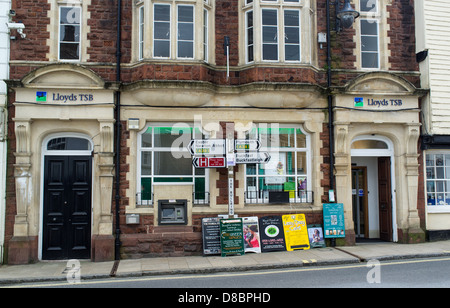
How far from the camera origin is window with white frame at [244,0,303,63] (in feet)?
38.6

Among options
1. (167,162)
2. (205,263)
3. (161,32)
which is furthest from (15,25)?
(205,263)

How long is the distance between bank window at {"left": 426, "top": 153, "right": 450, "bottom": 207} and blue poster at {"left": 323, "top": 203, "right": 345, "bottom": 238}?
3.17 meters

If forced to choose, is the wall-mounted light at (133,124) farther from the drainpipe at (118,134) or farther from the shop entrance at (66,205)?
the shop entrance at (66,205)

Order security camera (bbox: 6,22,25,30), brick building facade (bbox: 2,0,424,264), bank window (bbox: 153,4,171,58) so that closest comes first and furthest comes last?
security camera (bbox: 6,22,25,30), brick building facade (bbox: 2,0,424,264), bank window (bbox: 153,4,171,58)

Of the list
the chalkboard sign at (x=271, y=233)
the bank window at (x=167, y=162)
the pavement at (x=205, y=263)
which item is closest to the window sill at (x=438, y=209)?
the pavement at (x=205, y=263)

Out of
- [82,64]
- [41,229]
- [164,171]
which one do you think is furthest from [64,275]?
[82,64]

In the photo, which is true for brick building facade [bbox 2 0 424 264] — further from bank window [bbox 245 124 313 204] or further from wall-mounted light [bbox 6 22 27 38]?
wall-mounted light [bbox 6 22 27 38]

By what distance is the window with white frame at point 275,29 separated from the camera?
11.8 m

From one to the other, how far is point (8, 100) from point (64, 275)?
4967 millimetres

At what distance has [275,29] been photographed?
39.2ft

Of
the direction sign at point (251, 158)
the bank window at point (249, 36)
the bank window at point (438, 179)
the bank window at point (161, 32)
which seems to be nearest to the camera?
the direction sign at point (251, 158)

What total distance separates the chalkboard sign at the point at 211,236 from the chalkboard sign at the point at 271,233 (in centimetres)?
126

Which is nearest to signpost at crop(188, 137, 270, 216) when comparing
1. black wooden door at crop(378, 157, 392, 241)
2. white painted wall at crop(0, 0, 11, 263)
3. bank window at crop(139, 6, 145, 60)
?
bank window at crop(139, 6, 145, 60)

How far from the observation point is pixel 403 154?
12.4m
